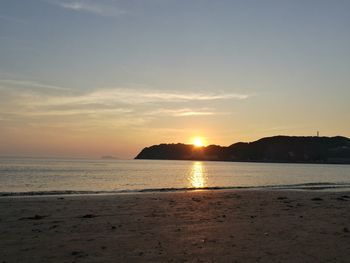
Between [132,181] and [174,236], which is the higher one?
[174,236]

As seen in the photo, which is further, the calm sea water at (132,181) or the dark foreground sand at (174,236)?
the calm sea water at (132,181)

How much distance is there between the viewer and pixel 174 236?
42.0ft

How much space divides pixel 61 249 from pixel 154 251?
247cm

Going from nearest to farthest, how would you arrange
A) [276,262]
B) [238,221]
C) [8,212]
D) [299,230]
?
[276,262] → [299,230] → [238,221] → [8,212]

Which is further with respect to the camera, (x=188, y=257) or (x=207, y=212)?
(x=207, y=212)

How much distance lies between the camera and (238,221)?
16.2 meters

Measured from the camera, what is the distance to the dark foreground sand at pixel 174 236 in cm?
1022

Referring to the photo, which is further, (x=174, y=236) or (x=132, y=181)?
(x=132, y=181)

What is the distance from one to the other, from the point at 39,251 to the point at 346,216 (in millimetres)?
13735

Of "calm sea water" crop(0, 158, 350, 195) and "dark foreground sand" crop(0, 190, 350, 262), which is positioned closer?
"dark foreground sand" crop(0, 190, 350, 262)

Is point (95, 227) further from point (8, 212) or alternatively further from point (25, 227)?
point (8, 212)

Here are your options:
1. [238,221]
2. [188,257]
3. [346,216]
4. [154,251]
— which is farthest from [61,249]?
[346,216]

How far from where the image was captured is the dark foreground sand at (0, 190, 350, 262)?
33.5 ft

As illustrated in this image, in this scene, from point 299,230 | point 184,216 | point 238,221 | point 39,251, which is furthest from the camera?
point 184,216
